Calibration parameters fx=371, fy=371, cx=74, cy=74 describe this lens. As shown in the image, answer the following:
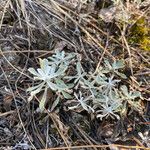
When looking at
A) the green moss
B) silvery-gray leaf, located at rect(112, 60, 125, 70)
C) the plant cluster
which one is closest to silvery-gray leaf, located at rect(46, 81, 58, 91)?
the plant cluster

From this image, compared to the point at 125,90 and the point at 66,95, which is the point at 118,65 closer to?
the point at 125,90

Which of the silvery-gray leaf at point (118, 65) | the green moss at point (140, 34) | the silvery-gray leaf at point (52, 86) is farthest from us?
the green moss at point (140, 34)

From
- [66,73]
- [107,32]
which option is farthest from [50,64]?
A: [107,32]

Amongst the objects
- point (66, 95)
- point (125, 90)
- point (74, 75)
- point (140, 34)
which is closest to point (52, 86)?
point (66, 95)

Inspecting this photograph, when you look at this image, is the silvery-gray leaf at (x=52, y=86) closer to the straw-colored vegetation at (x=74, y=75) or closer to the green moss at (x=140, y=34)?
the straw-colored vegetation at (x=74, y=75)

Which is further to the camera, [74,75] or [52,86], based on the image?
[74,75]

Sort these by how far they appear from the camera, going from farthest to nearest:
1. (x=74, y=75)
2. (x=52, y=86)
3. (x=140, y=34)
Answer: (x=140, y=34), (x=74, y=75), (x=52, y=86)

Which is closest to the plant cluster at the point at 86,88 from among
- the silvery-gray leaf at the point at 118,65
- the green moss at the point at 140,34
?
the silvery-gray leaf at the point at 118,65

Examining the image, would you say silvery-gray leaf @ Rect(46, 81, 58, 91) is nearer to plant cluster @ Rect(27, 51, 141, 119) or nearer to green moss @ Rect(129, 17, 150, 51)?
plant cluster @ Rect(27, 51, 141, 119)
